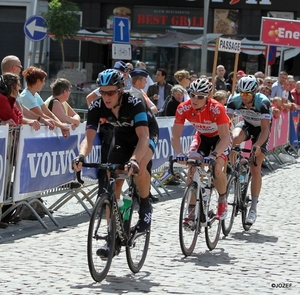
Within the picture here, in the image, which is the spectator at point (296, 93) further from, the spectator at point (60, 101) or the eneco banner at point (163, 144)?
the spectator at point (60, 101)

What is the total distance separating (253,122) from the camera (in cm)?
1162

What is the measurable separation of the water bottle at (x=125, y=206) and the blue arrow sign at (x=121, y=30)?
10211 millimetres

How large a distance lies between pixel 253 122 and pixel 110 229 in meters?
4.48

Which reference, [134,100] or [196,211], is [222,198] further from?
[134,100]

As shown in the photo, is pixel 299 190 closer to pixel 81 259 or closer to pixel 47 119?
pixel 47 119

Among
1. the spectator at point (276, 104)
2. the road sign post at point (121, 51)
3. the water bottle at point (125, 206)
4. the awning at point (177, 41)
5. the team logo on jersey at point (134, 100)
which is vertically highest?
the awning at point (177, 41)

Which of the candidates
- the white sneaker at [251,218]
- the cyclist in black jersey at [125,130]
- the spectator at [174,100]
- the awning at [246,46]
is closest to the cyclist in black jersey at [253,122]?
the white sneaker at [251,218]

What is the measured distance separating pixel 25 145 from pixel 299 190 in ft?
22.1

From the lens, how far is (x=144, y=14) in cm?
4075

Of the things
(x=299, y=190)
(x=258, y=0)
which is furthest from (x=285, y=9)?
(x=299, y=190)

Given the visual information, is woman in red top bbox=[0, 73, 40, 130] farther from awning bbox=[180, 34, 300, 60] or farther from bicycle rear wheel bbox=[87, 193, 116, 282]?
awning bbox=[180, 34, 300, 60]

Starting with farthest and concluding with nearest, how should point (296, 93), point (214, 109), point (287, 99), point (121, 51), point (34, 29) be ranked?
point (296, 93) → point (287, 99) → point (34, 29) → point (121, 51) → point (214, 109)

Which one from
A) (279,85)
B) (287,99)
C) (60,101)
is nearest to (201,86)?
(60,101)

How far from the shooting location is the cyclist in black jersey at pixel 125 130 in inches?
301
